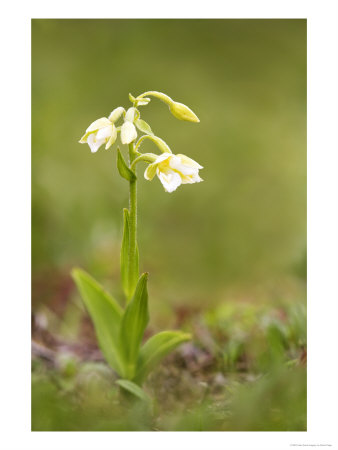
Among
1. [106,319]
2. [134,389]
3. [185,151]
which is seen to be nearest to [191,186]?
[185,151]

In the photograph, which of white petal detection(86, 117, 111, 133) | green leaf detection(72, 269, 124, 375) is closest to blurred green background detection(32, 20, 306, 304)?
green leaf detection(72, 269, 124, 375)

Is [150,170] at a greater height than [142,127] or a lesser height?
lesser

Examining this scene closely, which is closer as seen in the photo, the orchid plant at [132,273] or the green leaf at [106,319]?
the orchid plant at [132,273]

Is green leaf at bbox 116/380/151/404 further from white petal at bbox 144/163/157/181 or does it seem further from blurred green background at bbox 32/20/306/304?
blurred green background at bbox 32/20/306/304

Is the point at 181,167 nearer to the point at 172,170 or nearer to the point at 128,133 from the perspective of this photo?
the point at 172,170

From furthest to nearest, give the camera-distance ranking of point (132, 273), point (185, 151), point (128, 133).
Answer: point (185, 151)
point (132, 273)
point (128, 133)

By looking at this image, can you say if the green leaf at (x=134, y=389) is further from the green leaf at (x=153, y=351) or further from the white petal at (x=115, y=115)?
the white petal at (x=115, y=115)

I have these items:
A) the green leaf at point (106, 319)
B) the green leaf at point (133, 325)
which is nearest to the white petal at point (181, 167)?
the green leaf at point (133, 325)
